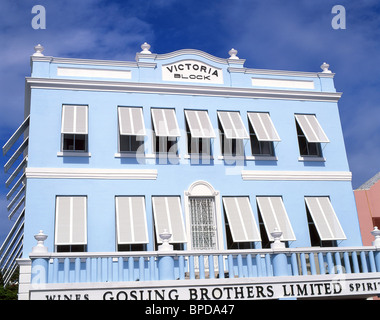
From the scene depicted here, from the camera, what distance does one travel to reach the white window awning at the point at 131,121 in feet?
53.5

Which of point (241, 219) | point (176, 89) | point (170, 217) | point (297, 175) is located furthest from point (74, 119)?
point (297, 175)

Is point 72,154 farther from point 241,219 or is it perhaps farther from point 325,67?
point 325,67

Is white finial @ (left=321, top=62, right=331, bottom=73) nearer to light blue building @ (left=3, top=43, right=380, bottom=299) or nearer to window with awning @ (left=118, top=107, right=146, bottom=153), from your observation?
light blue building @ (left=3, top=43, right=380, bottom=299)

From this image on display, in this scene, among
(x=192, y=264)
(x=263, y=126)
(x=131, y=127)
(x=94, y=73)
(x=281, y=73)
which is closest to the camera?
(x=192, y=264)

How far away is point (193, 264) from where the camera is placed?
13.4 metres

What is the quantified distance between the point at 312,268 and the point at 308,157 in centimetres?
544

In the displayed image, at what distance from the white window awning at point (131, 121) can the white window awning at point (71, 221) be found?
2724 mm

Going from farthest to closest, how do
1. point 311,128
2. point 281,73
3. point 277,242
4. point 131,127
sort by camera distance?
1. point 281,73
2. point 311,128
3. point 131,127
4. point 277,242

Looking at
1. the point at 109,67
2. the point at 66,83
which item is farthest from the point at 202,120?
the point at 66,83

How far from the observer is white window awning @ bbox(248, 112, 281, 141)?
1744 centimetres

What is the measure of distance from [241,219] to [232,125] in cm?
353

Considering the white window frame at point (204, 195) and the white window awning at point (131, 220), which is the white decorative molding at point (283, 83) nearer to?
the white window frame at point (204, 195)

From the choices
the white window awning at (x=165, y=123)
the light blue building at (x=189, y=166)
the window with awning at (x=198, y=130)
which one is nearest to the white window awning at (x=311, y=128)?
the light blue building at (x=189, y=166)

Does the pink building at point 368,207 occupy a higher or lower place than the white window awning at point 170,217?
higher
